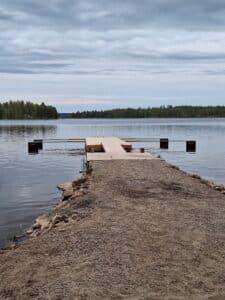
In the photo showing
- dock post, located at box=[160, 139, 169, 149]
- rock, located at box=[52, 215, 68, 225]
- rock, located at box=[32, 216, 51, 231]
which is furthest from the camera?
dock post, located at box=[160, 139, 169, 149]

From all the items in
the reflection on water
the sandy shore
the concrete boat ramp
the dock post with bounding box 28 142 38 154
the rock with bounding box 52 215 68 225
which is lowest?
the reflection on water

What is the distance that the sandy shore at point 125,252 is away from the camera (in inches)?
251

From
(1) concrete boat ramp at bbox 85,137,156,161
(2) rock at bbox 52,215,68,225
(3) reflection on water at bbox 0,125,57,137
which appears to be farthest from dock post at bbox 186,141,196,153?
(3) reflection on water at bbox 0,125,57,137

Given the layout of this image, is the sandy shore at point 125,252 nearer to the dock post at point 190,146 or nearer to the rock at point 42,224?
the rock at point 42,224

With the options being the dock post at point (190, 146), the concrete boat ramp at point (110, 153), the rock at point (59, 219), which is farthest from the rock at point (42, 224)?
the dock post at point (190, 146)

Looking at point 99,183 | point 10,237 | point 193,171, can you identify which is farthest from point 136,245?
point 193,171

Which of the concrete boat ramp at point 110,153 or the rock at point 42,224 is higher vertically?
the concrete boat ramp at point 110,153

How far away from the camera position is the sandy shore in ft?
21.0

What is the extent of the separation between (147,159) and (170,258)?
17540 mm

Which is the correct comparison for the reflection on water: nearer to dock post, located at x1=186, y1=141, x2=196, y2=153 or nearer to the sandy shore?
dock post, located at x1=186, y1=141, x2=196, y2=153

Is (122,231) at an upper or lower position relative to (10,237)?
upper

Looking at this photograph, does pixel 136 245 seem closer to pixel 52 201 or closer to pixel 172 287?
pixel 172 287

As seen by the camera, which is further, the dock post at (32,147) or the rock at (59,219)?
the dock post at (32,147)

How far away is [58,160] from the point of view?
34531 mm
